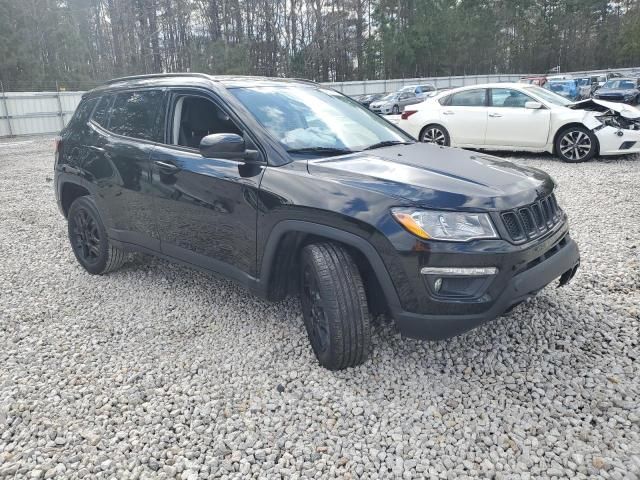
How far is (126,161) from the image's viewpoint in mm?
3873

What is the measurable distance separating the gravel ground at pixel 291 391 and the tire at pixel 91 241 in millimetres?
262

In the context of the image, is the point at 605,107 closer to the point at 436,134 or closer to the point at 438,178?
the point at 436,134

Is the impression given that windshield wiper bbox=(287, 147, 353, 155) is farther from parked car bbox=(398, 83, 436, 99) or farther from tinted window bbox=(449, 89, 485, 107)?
parked car bbox=(398, 83, 436, 99)

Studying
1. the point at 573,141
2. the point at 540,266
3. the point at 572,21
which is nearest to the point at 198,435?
the point at 540,266

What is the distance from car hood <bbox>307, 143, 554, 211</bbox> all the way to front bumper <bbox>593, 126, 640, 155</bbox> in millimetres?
6530

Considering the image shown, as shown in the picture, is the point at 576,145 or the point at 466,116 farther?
the point at 466,116

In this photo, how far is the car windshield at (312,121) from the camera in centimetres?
320

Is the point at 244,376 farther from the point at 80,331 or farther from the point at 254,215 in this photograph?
the point at 80,331

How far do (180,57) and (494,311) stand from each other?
145ft

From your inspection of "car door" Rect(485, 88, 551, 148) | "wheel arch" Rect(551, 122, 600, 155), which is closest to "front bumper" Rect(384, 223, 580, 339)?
"wheel arch" Rect(551, 122, 600, 155)

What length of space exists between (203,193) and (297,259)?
2.61 feet

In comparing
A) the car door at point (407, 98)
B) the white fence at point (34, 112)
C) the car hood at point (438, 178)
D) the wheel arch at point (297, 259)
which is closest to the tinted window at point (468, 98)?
the car hood at point (438, 178)

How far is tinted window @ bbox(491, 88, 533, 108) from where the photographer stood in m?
9.35

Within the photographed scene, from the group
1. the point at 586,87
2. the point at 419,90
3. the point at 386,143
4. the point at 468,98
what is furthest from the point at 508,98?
the point at 586,87
